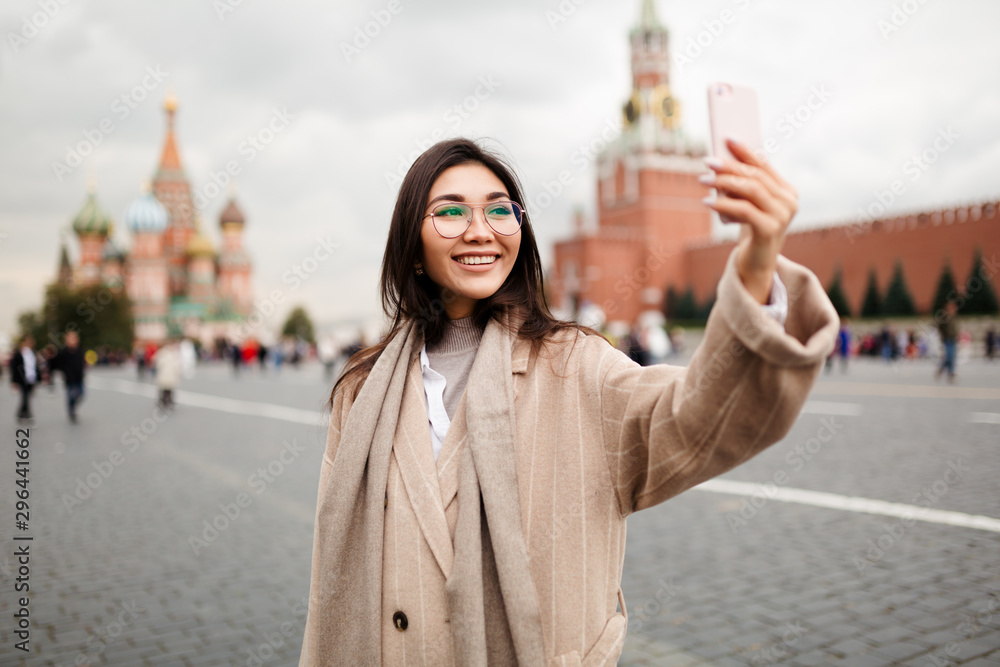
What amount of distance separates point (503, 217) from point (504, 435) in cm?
39

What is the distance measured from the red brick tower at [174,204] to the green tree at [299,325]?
19617 millimetres

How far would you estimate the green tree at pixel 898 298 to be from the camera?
96.8ft

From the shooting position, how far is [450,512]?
119cm

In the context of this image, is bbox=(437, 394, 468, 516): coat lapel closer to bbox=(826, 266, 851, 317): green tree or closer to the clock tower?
bbox=(826, 266, 851, 317): green tree

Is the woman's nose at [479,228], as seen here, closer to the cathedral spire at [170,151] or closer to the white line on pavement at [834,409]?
the white line on pavement at [834,409]

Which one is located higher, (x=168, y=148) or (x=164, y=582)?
(x=168, y=148)

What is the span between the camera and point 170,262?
5359cm

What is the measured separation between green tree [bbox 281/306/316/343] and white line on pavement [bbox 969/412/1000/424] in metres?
68.8

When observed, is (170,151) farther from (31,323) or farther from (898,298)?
(898,298)

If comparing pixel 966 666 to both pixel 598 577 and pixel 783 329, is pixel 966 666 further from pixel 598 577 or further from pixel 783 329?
pixel 783 329

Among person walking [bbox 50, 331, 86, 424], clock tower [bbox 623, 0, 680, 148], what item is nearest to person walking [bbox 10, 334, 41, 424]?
person walking [bbox 50, 331, 86, 424]

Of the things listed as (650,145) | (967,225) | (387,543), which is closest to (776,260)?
(387,543)

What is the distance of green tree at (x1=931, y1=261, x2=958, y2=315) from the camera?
91.1 feet

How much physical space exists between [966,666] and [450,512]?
235cm
